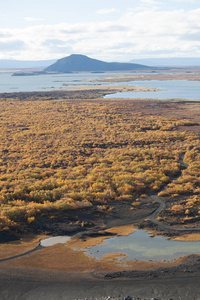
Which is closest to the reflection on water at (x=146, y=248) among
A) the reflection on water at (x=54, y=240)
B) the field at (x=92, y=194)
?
the field at (x=92, y=194)

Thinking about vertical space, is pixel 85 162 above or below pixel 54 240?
above

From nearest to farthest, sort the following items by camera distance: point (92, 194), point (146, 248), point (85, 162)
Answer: point (146, 248) < point (92, 194) < point (85, 162)

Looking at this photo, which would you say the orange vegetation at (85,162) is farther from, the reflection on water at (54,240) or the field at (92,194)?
the reflection on water at (54,240)

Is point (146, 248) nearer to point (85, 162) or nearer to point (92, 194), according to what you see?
point (92, 194)

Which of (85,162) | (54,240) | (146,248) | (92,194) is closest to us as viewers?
(146,248)

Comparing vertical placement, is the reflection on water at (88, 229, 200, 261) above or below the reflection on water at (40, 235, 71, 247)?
below

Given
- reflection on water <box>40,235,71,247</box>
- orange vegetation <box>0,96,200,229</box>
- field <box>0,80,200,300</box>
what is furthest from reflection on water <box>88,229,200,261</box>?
orange vegetation <box>0,96,200,229</box>

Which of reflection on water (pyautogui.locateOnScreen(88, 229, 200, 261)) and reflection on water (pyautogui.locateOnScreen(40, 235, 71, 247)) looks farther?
→ reflection on water (pyautogui.locateOnScreen(40, 235, 71, 247))

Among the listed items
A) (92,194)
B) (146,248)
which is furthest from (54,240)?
(92,194)

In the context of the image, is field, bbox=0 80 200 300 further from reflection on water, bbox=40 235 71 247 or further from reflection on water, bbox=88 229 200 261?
reflection on water, bbox=88 229 200 261

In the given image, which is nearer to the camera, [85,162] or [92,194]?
[92,194]

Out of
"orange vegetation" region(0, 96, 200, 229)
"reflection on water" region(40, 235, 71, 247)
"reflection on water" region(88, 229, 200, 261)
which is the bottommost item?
"reflection on water" region(88, 229, 200, 261)
